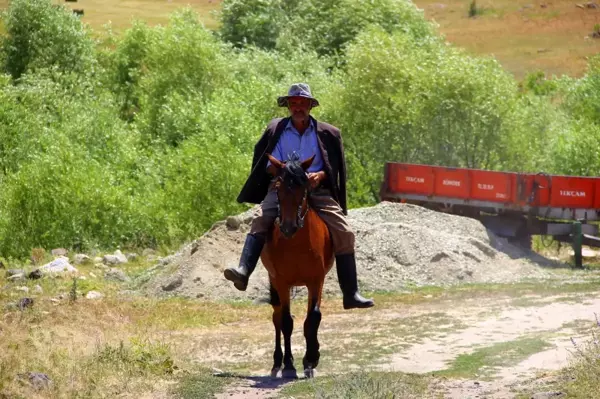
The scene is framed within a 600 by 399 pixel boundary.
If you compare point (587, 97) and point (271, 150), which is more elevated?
point (587, 97)

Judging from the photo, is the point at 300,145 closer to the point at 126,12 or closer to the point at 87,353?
the point at 87,353

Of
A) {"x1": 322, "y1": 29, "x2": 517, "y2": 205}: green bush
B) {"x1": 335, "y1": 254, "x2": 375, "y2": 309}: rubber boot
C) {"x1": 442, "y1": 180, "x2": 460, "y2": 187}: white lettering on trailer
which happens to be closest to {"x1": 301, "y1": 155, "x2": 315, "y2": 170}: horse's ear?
{"x1": 335, "y1": 254, "x2": 375, "y2": 309}: rubber boot

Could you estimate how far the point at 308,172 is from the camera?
11711 millimetres

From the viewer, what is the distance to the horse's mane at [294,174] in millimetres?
11141

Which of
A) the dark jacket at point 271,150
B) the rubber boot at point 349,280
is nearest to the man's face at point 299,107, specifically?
the dark jacket at point 271,150

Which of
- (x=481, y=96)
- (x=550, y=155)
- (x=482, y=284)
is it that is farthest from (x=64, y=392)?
(x=550, y=155)

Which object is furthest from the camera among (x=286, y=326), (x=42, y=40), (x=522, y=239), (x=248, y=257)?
(x=42, y=40)

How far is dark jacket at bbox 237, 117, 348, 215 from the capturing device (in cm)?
1191

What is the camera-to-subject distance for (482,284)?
21688 millimetres

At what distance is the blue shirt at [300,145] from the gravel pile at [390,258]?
8584 mm

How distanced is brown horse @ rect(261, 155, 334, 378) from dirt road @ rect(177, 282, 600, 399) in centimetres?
43

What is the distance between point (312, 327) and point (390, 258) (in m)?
10.5

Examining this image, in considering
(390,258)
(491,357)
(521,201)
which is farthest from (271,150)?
(521,201)

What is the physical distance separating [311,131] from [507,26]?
6218cm
